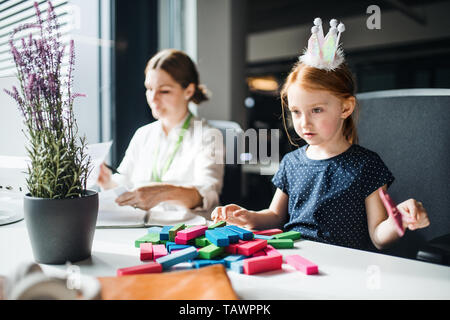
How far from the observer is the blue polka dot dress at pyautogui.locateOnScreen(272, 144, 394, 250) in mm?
1010

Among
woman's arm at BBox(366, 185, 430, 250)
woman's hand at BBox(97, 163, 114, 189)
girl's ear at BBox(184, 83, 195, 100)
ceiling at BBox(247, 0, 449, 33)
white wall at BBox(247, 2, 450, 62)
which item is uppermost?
ceiling at BBox(247, 0, 449, 33)

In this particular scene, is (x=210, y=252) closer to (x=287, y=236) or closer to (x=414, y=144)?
(x=287, y=236)

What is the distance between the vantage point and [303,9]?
5414 millimetres

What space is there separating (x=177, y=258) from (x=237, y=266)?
0.10m

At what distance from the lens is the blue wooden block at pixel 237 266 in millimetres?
607

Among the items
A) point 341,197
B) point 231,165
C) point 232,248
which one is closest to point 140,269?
point 232,248

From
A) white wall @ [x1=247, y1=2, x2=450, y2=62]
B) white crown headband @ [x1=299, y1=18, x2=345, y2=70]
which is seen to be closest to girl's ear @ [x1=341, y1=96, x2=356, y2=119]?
white crown headband @ [x1=299, y1=18, x2=345, y2=70]

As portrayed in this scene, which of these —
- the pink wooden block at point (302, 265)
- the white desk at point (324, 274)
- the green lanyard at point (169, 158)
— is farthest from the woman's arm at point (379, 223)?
the green lanyard at point (169, 158)

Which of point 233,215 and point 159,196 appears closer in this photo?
point 233,215

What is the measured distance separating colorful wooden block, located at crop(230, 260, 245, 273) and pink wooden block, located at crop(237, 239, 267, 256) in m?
0.04

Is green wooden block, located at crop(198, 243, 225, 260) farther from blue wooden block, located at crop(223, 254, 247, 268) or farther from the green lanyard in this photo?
the green lanyard

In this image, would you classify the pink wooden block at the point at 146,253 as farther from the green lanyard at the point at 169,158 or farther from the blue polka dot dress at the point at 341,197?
the green lanyard at the point at 169,158

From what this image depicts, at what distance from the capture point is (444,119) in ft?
3.39

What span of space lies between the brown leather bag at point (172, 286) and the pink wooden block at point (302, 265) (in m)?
0.14
